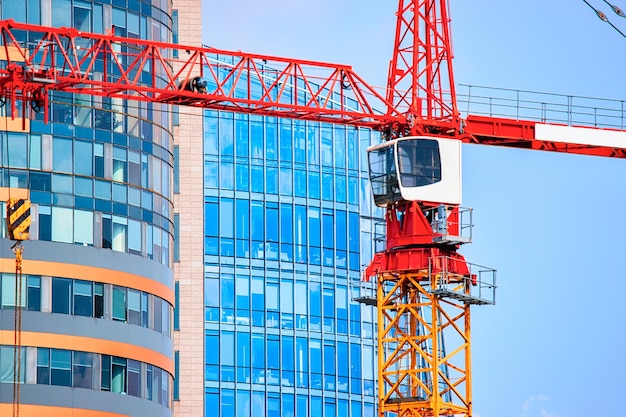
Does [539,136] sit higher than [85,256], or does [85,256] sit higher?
[539,136]

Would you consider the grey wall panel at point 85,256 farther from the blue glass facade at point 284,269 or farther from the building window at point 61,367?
the blue glass facade at point 284,269

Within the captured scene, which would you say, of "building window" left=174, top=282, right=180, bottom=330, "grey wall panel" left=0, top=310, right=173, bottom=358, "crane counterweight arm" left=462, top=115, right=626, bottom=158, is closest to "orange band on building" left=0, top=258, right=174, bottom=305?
"grey wall panel" left=0, top=310, right=173, bottom=358

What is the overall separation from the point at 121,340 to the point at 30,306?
5.57 meters

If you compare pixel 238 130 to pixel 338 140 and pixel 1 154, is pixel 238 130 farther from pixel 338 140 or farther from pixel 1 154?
pixel 1 154

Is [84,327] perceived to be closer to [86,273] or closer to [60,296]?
[60,296]

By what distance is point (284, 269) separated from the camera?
132 meters

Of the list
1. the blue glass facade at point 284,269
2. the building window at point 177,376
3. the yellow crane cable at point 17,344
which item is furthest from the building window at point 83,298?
the blue glass facade at point 284,269

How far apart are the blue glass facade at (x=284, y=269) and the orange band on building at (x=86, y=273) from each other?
25946mm

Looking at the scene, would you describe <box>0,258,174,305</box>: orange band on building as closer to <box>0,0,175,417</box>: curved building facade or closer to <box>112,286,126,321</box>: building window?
<box>0,0,175,417</box>: curved building facade

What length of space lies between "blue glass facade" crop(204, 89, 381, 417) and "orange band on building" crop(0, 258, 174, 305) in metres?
25.9

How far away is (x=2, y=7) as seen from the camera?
100 meters

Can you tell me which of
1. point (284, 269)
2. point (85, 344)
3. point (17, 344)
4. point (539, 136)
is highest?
point (284, 269)

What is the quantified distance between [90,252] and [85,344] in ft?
16.0

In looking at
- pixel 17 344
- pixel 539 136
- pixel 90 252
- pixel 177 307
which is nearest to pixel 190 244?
pixel 177 307
